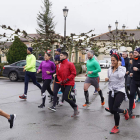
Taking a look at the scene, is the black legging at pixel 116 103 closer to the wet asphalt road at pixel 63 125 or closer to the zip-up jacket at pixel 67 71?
the wet asphalt road at pixel 63 125

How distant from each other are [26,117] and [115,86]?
2457 mm

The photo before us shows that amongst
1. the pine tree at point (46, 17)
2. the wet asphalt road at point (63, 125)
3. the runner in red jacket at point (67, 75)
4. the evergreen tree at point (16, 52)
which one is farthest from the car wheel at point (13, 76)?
the pine tree at point (46, 17)

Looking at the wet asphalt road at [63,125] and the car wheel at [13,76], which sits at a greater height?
the car wheel at [13,76]

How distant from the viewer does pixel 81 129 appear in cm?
504

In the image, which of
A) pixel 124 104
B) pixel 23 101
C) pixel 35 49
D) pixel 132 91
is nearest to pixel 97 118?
pixel 132 91

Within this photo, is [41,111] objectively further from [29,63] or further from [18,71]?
[18,71]

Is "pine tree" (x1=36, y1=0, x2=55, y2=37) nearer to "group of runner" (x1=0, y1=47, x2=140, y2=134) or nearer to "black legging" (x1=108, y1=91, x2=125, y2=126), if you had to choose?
"group of runner" (x1=0, y1=47, x2=140, y2=134)

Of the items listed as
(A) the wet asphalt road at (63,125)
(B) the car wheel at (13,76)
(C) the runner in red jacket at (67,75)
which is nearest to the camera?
(A) the wet asphalt road at (63,125)

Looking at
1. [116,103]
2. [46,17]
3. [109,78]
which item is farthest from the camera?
[46,17]

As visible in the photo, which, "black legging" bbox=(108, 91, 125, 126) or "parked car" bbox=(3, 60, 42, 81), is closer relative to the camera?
"black legging" bbox=(108, 91, 125, 126)

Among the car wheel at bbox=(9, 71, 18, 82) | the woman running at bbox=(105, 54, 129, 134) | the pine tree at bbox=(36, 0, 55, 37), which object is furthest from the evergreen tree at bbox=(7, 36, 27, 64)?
the pine tree at bbox=(36, 0, 55, 37)

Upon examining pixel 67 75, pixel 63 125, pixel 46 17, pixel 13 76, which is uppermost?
pixel 46 17

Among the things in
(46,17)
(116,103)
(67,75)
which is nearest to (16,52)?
(67,75)

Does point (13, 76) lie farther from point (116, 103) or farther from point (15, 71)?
point (116, 103)
